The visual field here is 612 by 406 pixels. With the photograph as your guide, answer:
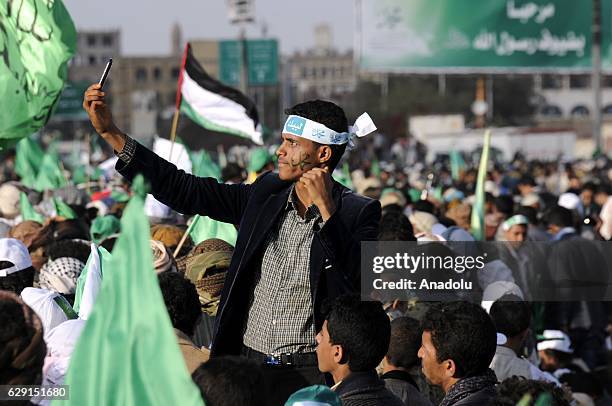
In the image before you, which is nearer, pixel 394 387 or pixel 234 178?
pixel 394 387

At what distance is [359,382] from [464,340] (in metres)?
0.56

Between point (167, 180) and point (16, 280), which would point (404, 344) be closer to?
point (167, 180)

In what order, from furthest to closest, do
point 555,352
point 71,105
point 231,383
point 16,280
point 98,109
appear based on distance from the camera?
point 71,105, point 555,352, point 16,280, point 98,109, point 231,383

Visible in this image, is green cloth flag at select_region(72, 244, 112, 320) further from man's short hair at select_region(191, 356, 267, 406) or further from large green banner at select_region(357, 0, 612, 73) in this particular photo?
large green banner at select_region(357, 0, 612, 73)

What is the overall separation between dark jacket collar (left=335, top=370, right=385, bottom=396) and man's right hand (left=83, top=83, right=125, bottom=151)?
105cm

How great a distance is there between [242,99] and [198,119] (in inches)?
19.5

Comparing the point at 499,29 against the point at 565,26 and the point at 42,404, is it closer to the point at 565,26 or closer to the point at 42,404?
the point at 565,26

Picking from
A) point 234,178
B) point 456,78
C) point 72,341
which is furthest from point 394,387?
point 456,78

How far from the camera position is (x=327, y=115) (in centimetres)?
474

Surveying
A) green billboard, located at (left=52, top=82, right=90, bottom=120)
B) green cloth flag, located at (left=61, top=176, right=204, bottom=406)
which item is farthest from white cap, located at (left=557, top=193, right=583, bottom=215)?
green billboard, located at (left=52, top=82, right=90, bottom=120)

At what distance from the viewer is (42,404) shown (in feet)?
12.2

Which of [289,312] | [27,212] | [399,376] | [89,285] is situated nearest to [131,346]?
[289,312]

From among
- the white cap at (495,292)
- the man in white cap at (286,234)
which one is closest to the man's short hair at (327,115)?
the man in white cap at (286,234)

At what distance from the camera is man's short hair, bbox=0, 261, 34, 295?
18.9 feet
